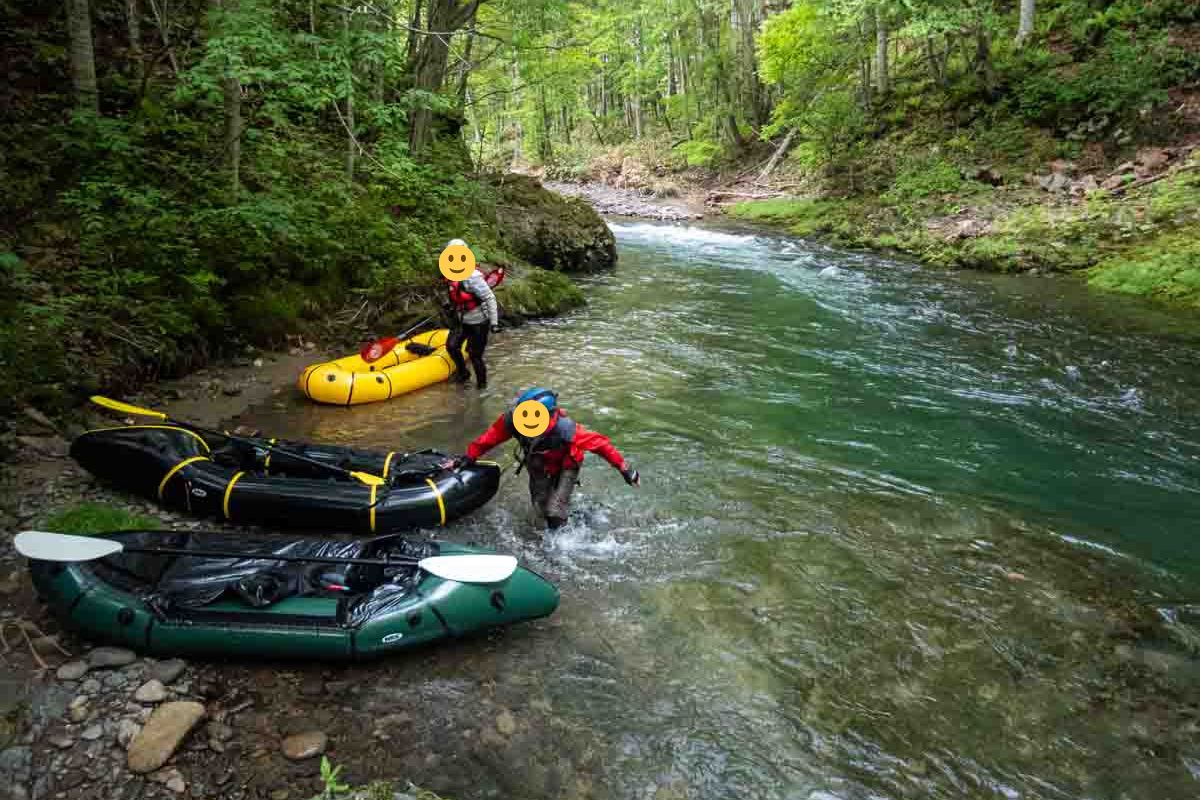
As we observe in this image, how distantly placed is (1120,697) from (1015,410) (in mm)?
4446

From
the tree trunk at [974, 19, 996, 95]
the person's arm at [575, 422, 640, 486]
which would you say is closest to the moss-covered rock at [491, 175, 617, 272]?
the person's arm at [575, 422, 640, 486]

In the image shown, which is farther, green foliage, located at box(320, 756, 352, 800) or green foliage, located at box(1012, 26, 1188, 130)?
green foliage, located at box(1012, 26, 1188, 130)

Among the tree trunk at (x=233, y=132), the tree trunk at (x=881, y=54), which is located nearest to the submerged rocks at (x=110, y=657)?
the tree trunk at (x=233, y=132)

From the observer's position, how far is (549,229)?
46.9 ft

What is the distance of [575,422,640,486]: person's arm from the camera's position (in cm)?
456

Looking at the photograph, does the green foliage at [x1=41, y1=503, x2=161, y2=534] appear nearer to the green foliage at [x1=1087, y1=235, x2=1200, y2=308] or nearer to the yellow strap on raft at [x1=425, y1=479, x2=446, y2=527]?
the yellow strap on raft at [x1=425, y1=479, x2=446, y2=527]

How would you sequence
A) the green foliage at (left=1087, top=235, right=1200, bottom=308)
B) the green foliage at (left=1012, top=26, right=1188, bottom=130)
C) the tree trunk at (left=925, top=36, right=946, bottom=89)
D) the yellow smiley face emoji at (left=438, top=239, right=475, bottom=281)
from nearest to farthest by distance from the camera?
the yellow smiley face emoji at (left=438, top=239, right=475, bottom=281)
the green foliage at (left=1087, top=235, right=1200, bottom=308)
the green foliage at (left=1012, top=26, right=1188, bottom=130)
the tree trunk at (left=925, top=36, right=946, bottom=89)

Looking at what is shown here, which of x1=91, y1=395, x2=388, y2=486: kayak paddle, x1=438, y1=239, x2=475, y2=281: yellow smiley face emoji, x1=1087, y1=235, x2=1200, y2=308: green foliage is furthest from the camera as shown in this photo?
x1=1087, y1=235, x2=1200, y2=308: green foliage

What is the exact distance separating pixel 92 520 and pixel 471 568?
2531 millimetres

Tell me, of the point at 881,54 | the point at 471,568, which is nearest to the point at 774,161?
the point at 881,54

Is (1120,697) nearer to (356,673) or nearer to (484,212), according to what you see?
(356,673)

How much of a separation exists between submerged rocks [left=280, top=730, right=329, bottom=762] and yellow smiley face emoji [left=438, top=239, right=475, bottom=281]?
5.34m

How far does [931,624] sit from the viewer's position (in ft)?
13.6

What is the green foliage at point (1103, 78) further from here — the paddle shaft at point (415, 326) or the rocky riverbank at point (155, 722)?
the rocky riverbank at point (155, 722)
